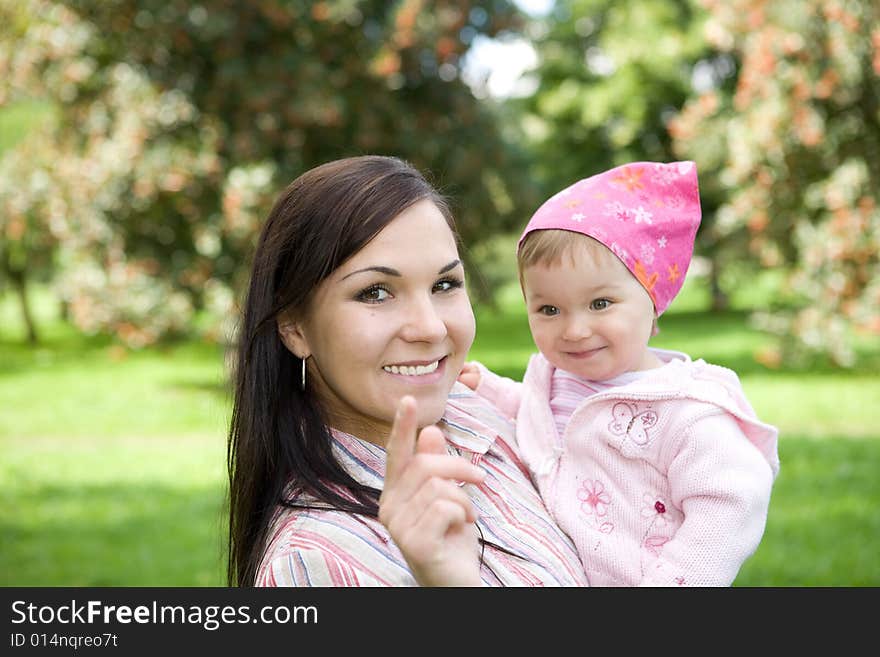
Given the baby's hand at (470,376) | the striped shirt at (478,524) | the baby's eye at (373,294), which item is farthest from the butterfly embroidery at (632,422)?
the baby's eye at (373,294)

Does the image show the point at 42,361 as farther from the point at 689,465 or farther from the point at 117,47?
the point at 689,465

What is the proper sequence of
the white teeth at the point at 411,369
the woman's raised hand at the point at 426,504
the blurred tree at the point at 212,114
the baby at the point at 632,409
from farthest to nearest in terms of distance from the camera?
the blurred tree at the point at 212,114 < the baby at the point at 632,409 < the white teeth at the point at 411,369 < the woman's raised hand at the point at 426,504

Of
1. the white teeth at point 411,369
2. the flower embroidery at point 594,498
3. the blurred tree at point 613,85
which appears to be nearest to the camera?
the white teeth at point 411,369

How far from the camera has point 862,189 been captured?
10.2 m

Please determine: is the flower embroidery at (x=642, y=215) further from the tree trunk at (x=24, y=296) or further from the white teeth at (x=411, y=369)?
the tree trunk at (x=24, y=296)

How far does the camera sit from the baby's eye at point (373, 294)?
1942 mm

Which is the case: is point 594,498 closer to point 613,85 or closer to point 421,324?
point 421,324

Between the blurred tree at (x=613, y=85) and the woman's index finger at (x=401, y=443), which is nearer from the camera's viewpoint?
the woman's index finger at (x=401, y=443)

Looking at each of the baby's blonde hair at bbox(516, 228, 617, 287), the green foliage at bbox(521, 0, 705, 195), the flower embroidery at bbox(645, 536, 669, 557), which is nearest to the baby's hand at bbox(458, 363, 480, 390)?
the baby's blonde hair at bbox(516, 228, 617, 287)

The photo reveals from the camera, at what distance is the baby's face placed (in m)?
2.26

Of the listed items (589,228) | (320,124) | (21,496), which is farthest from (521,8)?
(589,228)

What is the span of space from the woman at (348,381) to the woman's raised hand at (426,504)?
0.69ft

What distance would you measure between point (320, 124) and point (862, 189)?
596cm

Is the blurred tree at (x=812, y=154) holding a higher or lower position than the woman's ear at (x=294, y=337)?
higher
